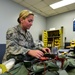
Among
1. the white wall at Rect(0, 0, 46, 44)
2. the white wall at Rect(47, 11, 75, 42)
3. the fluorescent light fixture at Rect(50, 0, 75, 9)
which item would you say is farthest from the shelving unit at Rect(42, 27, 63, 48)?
the white wall at Rect(0, 0, 46, 44)

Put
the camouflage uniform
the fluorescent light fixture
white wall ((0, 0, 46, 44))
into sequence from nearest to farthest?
the camouflage uniform
white wall ((0, 0, 46, 44))
the fluorescent light fixture

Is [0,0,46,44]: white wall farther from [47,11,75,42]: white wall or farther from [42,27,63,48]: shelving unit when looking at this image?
[47,11,75,42]: white wall

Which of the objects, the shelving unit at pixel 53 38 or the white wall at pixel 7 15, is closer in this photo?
the white wall at pixel 7 15

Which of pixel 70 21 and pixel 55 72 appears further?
pixel 70 21

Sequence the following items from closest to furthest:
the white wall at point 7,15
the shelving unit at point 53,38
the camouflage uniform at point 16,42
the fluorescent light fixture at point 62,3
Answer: the camouflage uniform at point 16,42, the white wall at point 7,15, the fluorescent light fixture at point 62,3, the shelving unit at point 53,38

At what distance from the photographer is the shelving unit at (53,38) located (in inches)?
174

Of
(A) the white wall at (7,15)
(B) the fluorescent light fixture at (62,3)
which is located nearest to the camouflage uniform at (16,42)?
(A) the white wall at (7,15)

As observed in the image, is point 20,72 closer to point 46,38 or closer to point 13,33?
point 13,33

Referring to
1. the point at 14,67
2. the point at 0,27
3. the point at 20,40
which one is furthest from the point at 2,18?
the point at 14,67

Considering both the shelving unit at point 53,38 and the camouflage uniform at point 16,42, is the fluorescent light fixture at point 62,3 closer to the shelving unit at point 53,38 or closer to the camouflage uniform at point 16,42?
the shelving unit at point 53,38

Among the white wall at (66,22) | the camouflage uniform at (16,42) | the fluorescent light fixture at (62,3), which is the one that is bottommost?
the camouflage uniform at (16,42)

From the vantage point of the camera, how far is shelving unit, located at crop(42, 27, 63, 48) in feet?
14.5

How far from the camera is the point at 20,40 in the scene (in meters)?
1.00

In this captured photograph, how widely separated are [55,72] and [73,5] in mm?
4006
